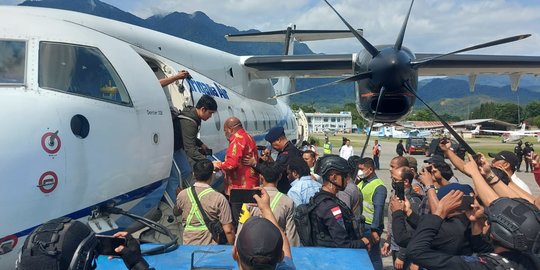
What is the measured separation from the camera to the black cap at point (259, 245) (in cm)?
195

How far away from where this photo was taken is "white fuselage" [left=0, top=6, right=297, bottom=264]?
11.3ft

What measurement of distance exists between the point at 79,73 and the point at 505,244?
12.8ft

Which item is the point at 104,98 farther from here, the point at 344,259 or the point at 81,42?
the point at 344,259

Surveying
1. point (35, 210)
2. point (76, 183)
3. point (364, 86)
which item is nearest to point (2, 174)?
point (35, 210)

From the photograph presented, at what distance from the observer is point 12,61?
164 inches

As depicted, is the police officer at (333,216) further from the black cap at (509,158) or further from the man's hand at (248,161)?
the black cap at (509,158)

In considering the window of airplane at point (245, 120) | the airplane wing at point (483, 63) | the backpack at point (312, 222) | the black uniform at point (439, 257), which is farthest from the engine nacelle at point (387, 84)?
the black uniform at point (439, 257)

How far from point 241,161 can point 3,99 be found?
2.80m

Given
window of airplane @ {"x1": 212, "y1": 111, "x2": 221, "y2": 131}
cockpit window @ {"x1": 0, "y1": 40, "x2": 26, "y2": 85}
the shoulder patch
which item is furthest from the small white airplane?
cockpit window @ {"x1": 0, "y1": 40, "x2": 26, "y2": 85}

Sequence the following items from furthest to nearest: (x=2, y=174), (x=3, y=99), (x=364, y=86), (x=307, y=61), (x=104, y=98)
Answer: (x=307, y=61) < (x=364, y=86) < (x=104, y=98) < (x=3, y=99) < (x=2, y=174)

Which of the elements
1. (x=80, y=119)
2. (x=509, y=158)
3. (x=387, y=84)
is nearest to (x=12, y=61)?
(x=80, y=119)

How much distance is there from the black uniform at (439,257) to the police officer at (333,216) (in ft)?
2.52

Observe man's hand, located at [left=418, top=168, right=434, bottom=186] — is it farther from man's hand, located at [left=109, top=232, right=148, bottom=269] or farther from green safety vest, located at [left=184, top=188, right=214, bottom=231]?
man's hand, located at [left=109, top=232, right=148, bottom=269]

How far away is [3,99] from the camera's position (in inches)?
144
